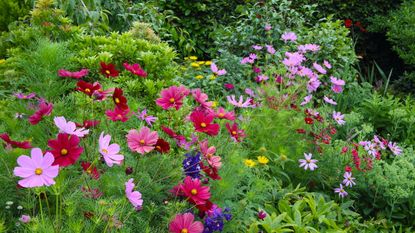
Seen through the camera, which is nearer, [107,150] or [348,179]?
[107,150]

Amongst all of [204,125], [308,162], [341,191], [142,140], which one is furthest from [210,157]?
[341,191]

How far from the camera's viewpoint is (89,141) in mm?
1938

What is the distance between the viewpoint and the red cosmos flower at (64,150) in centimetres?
140

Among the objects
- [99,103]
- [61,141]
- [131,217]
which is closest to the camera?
[61,141]

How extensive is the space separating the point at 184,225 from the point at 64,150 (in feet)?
1.39

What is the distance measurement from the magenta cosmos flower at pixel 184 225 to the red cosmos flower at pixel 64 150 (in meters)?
0.36

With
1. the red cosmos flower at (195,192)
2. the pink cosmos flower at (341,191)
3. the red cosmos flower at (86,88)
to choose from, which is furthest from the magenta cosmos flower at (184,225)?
the pink cosmos flower at (341,191)

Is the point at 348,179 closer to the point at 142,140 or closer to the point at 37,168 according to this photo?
the point at 142,140

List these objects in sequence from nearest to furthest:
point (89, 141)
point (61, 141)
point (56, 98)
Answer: point (61, 141) < point (89, 141) < point (56, 98)

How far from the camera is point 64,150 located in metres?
1.41

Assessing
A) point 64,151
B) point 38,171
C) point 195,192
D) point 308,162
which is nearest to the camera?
point 38,171

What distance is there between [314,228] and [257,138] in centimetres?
73

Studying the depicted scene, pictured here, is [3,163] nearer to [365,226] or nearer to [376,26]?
[365,226]

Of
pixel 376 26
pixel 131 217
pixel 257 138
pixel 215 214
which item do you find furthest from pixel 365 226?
pixel 376 26
